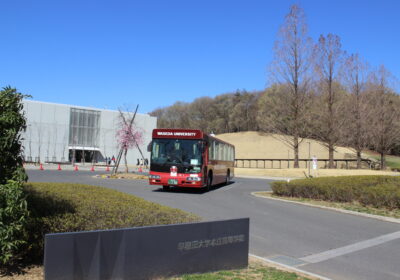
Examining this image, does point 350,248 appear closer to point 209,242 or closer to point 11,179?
point 209,242

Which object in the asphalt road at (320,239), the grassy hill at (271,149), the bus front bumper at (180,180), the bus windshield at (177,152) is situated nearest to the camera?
the asphalt road at (320,239)

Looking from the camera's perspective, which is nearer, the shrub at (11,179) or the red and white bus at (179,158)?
the shrub at (11,179)

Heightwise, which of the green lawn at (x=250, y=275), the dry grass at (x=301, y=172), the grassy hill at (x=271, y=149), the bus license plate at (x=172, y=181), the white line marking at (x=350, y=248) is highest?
the grassy hill at (x=271, y=149)

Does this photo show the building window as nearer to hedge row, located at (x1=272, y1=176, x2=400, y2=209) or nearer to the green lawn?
hedge row, located at (x1=272, y1=176, x2=400, y2=209)

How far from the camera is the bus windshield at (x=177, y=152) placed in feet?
59.8

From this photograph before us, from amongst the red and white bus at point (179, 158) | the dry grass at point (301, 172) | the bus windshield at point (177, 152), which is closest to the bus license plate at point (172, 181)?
the red and white bus at point (179, 158)

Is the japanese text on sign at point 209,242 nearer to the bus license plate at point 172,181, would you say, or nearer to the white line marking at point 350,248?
the white line marking at point 350,248

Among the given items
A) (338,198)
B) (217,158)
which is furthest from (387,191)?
(217,158)

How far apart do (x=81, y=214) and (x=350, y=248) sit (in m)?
5.75

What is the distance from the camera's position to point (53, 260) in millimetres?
4215

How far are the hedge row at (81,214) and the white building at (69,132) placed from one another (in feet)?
163

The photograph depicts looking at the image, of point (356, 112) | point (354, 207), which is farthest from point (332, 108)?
point (354, 207)

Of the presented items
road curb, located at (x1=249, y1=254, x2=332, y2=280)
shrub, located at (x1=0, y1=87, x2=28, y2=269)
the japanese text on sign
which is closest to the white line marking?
road curb, located at (x1=249, y1=254, x2=332, y2=280)

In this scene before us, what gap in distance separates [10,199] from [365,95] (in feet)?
142
